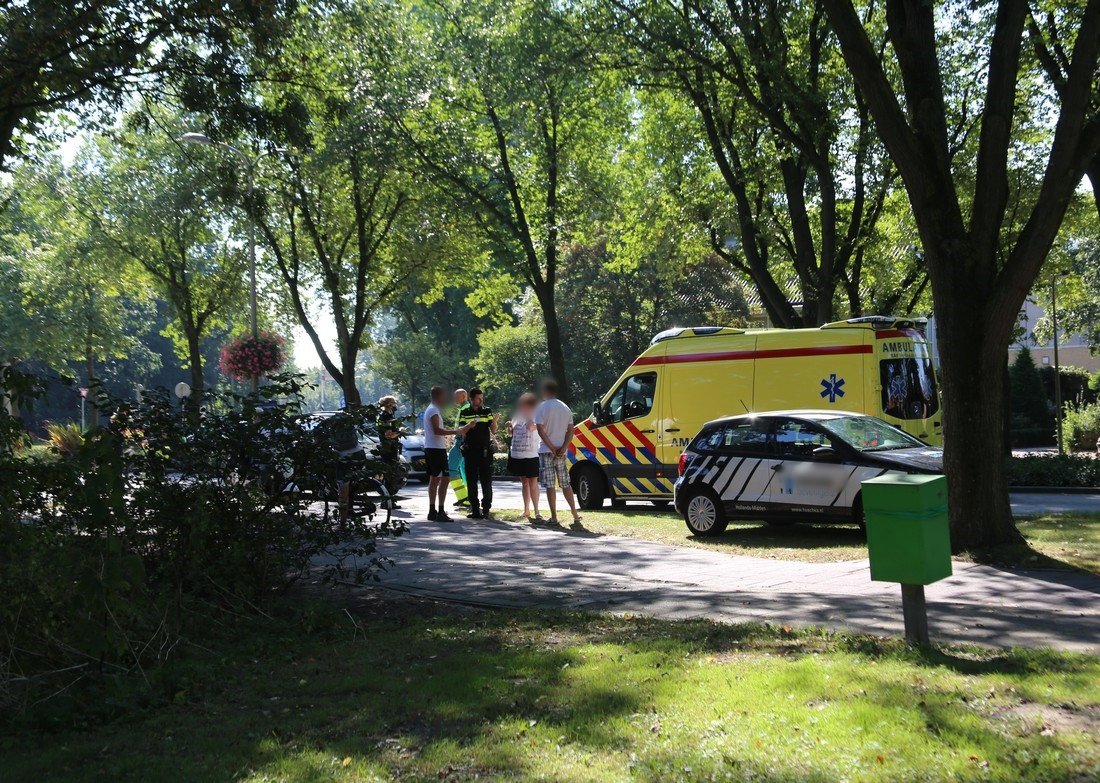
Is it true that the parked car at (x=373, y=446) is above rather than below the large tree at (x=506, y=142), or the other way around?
below

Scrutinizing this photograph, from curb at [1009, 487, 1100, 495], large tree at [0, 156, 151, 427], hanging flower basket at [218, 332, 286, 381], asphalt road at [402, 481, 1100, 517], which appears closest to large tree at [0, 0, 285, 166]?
asphalt road at [402, 481, 1100, 517]

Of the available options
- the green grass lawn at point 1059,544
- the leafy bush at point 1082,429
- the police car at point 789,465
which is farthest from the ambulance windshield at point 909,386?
the leafy bush at point 1082,429

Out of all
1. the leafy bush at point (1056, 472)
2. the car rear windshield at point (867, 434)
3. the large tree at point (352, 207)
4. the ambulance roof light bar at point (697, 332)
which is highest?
the large tree at point (352, 207)

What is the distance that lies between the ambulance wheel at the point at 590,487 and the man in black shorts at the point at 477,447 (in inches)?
117

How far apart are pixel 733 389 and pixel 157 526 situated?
36.9 ft

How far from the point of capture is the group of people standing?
586 inches

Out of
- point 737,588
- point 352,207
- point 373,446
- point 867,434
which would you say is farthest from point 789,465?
point 352,207

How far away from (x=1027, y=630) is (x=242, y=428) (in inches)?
225

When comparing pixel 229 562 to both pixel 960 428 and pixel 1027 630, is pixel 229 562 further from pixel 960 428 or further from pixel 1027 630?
pixel 960 428

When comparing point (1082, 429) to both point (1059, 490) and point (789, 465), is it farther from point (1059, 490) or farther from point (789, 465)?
point (789, 465)

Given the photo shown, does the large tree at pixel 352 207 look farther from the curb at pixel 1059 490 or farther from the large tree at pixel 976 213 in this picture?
the curb at pixel 1059 490

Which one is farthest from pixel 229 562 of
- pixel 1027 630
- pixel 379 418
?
pixel 1027 630

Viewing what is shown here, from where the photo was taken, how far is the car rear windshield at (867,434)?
12500 mm

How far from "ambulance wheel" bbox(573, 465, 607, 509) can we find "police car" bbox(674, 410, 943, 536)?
4530mm
